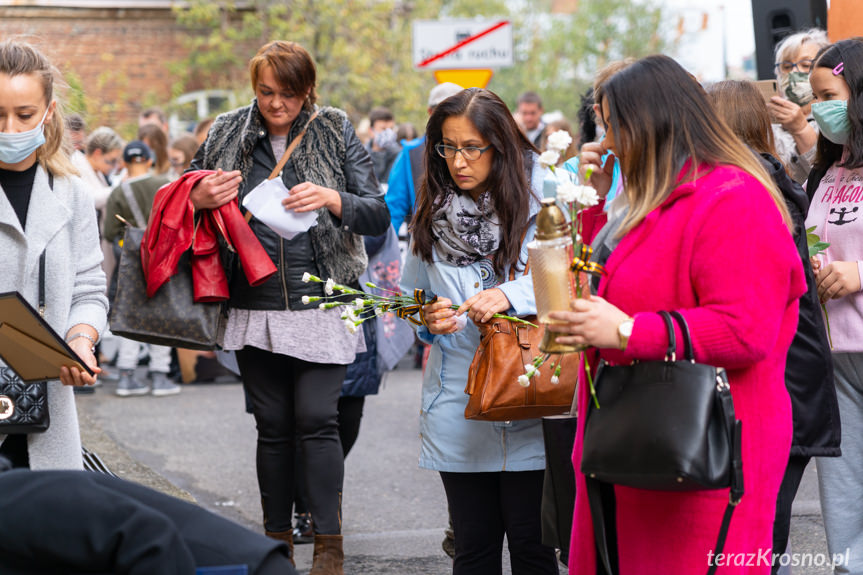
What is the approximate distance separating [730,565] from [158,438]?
6.49 m

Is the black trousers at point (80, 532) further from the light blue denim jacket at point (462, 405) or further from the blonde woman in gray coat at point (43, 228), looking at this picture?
the light blue denim jacket at point (462, 405)

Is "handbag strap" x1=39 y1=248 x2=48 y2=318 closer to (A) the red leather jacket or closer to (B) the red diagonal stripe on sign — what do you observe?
(A) the red leather jacket

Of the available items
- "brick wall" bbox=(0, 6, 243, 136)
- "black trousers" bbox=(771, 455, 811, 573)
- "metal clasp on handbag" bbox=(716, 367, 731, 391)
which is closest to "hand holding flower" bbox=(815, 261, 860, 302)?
"black trousers" bbox=(771, 455, 811, 573)

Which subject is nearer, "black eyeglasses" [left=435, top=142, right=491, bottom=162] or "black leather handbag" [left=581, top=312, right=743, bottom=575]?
"black leather handbag" [left=581, top=312, right=743, bottom=575]

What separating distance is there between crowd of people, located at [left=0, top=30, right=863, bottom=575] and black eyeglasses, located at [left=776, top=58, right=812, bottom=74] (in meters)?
0.02

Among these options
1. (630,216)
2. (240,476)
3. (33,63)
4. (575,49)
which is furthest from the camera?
(575,49)

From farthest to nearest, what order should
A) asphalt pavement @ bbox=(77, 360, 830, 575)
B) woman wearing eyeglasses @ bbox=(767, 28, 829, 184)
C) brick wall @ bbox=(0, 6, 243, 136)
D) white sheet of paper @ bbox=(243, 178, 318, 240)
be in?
brick wall @ bbox=(0, 6, 243, 136)
asphalt pavement @ bbox=(77, 360, 830, 575)
woman wearing eyeglasses @ bbox=(767, 28, 829, 184)
white sheet of paper @ bbox=(243, 178, 318, 240)

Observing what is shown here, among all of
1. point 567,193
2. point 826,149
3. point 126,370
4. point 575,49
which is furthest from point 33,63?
point 575,49

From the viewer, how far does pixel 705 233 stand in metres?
2.61

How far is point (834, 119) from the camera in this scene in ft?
13.3

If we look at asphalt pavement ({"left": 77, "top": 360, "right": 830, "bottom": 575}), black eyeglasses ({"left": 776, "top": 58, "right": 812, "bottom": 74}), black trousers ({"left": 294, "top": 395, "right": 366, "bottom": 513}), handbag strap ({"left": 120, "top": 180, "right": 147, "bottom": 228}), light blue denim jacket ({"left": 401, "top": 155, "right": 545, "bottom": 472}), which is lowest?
asphalt pavement ({"left": 77, "top": 360, "right": 830, "bottom": 575})

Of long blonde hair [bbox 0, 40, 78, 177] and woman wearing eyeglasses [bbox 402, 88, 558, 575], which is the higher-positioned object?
long blonde hair [bbox 0, 40, 78, 177]

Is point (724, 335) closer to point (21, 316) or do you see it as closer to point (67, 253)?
point (21, 316)

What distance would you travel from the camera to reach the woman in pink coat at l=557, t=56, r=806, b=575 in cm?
257
